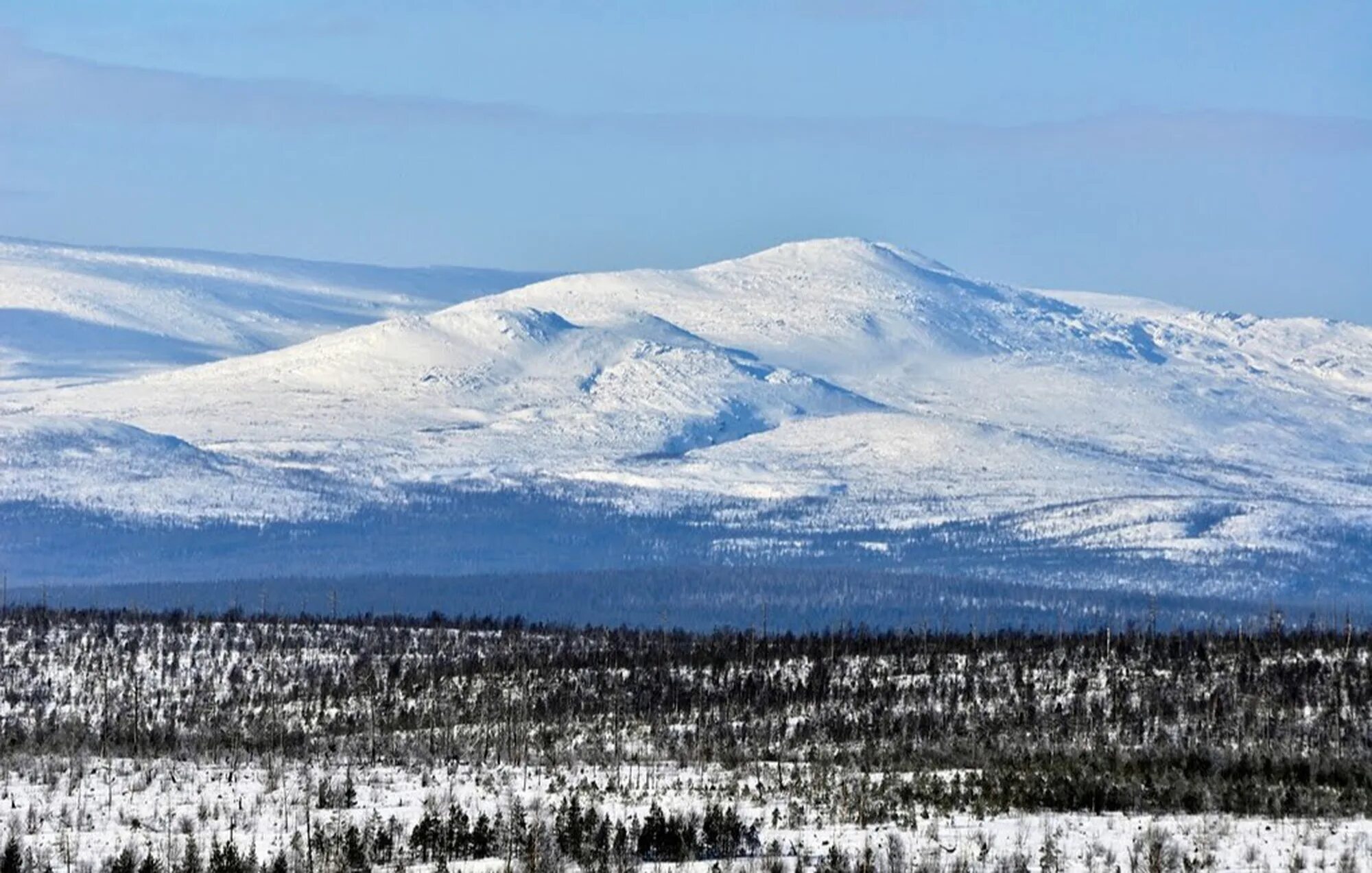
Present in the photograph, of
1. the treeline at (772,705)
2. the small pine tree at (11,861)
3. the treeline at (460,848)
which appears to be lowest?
the small pine tree at (11,861)

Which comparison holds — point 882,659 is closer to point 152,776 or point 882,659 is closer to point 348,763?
point 348,763

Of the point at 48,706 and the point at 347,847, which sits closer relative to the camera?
the point at 347,847

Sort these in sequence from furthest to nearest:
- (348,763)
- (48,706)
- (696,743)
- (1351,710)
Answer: (48,706)
(1351,710)
(696,743)
(348,763)

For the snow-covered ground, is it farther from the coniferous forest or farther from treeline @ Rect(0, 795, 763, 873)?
treeline @ Rect(0, 795, 763, 873)

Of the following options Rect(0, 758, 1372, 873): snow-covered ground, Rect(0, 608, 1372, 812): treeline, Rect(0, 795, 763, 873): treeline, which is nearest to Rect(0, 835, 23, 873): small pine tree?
Rect(0, 795, 763, 873): treeline

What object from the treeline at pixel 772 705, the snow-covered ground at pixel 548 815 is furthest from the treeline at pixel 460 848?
the treeline at pixel 772 705

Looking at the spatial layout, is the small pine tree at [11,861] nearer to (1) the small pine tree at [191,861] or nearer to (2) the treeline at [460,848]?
(2) the treeline at [460,848]

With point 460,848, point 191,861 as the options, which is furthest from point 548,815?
point 191,861

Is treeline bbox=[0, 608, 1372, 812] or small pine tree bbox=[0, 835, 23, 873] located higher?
treeline bbox=[0, 608, 1372, 812]

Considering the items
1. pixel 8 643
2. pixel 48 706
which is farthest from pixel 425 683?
pixel 8 643
